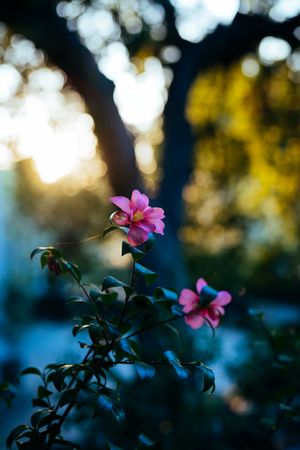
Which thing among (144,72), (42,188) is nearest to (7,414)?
(144,72)

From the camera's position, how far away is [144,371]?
0.68m

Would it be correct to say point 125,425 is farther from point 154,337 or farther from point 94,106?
point 94,106

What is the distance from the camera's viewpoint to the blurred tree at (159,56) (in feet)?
9.04

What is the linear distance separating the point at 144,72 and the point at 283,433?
Answer: 2.89 meters

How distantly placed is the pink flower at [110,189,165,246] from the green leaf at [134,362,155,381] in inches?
6.7

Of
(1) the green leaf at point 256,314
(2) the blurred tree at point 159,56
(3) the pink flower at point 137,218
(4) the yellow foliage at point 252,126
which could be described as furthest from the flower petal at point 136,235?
(4) the yellow foliage at point 252,126

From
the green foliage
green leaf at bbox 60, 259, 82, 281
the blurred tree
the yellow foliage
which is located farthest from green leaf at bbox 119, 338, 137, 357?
the yellow foliage

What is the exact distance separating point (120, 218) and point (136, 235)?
0.04m

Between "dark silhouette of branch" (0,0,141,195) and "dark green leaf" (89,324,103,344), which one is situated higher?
"dark silhouette of branch" (0,0,141,195)

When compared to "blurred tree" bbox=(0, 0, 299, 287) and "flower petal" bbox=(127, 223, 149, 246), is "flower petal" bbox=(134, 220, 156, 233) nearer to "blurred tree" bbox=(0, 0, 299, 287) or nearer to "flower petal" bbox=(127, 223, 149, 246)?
"flower petal" bbox=(127, 223, 149, 246)

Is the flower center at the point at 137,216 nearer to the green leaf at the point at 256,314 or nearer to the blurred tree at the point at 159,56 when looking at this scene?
the green leaf at the point at 256,314

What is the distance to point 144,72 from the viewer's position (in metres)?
4.01

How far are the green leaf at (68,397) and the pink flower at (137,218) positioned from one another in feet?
0.76

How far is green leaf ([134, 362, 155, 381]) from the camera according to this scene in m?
0.67
